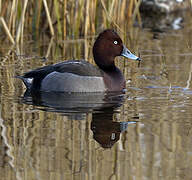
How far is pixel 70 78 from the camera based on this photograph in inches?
335

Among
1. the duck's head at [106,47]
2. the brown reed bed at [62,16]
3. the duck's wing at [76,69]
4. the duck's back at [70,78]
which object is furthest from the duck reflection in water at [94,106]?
the brown reed bed at [62,16]

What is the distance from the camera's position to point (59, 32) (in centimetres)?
1288

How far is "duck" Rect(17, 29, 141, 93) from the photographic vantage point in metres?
8.47

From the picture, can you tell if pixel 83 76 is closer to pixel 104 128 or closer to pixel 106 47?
pixel 106 47

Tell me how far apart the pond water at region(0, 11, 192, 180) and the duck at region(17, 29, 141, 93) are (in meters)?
0.17

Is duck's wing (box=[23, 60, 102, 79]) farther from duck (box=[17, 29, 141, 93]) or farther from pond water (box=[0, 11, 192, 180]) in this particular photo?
pond water (box=[0, 11, 192, 180])

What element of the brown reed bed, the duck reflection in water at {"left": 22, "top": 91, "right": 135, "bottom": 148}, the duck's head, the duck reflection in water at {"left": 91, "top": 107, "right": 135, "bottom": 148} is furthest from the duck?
the brown reed bed

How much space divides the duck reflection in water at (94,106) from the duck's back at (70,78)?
104mm

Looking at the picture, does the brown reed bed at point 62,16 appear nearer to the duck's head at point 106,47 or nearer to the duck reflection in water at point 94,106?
the duck's head at point 106,47

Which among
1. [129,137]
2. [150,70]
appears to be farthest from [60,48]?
[129,137]

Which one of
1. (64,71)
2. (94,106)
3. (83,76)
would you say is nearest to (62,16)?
(64,71)

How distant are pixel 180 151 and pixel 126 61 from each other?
551 cm

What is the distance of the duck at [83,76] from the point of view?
847cm

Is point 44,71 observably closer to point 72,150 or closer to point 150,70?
point 150,70
